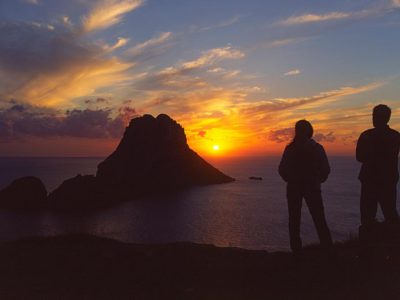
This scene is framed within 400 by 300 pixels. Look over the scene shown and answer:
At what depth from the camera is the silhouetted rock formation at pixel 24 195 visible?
12488cm

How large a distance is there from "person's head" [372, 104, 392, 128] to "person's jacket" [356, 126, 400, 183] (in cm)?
13

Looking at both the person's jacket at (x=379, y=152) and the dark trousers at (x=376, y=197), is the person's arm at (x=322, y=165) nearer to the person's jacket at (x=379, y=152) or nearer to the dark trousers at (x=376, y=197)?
the person's jacket at (x=379, y=152)

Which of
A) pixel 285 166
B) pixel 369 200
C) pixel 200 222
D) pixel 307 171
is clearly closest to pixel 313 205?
pixel 307 171

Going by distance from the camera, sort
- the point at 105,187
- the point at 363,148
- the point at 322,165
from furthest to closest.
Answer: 1. the point at 105,187
2. the point at 363,148
3. the point at 322,165

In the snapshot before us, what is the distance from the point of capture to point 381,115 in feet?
31.8

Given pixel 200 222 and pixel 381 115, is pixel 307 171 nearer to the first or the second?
pixel 381 115

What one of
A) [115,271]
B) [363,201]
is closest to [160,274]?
[115,271]

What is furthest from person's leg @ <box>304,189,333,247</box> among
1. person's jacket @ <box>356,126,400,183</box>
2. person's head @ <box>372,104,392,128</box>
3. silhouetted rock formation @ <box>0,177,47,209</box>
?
silhouetted rock formation @ <box>0,177,47,209</box>

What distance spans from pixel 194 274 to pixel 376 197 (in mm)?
5112

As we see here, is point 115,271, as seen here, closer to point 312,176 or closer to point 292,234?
point 292,234

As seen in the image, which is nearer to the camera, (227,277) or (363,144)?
(227,277)

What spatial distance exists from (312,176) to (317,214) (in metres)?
0.95

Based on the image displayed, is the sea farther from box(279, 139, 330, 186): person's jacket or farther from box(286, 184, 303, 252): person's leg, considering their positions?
box(279, 139, 330, 186): person's jacket

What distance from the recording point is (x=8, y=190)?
131500 mm
